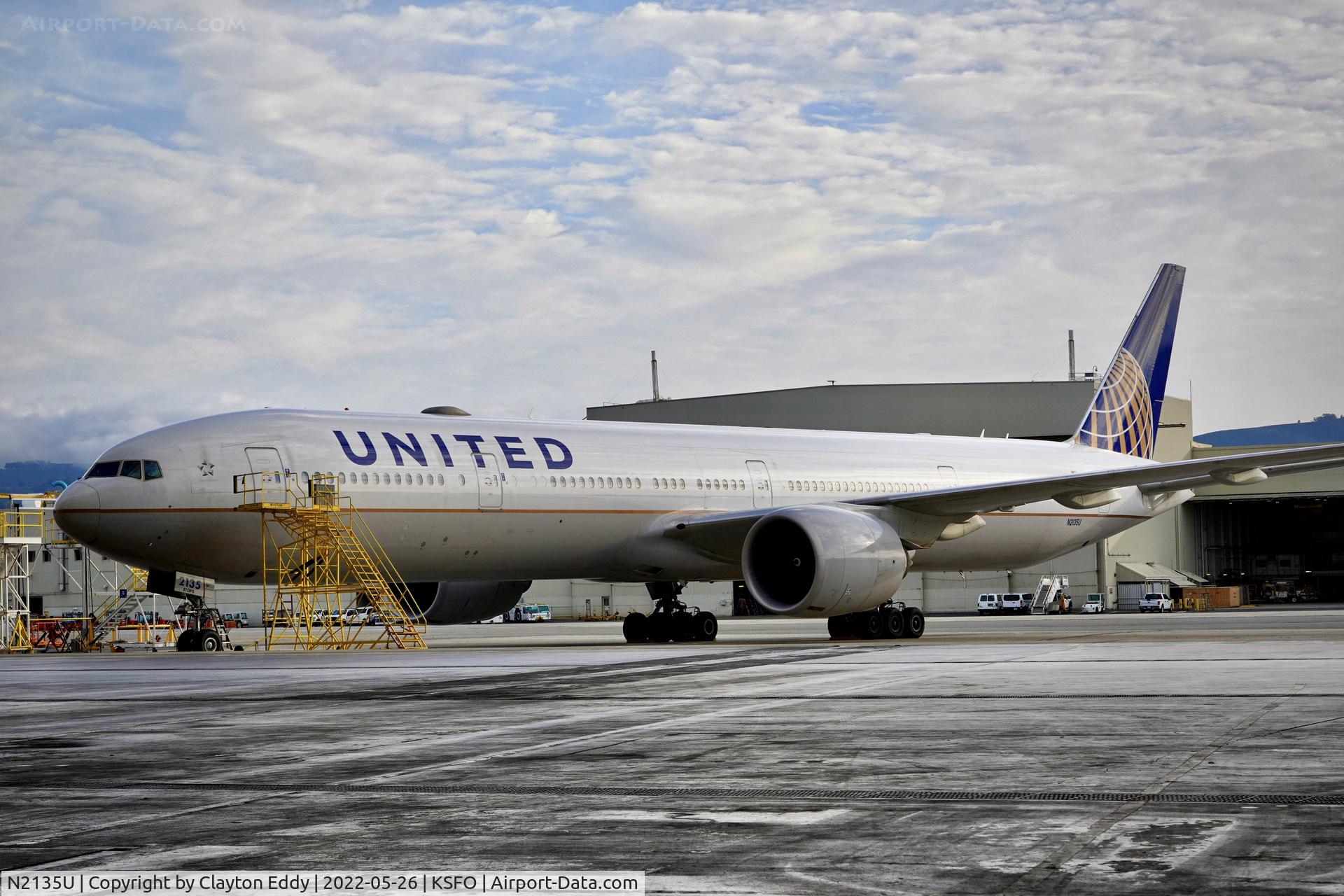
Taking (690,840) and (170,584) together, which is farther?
(170,584)

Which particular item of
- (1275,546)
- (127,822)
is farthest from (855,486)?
(1275,546)

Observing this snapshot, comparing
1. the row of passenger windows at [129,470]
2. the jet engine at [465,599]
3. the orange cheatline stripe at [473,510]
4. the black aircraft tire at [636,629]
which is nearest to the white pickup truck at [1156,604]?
the orange cheatline stripe at [473,510]

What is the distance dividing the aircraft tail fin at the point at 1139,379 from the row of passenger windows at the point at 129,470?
64.8ft

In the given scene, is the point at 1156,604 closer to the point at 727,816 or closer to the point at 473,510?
the point at 473,510

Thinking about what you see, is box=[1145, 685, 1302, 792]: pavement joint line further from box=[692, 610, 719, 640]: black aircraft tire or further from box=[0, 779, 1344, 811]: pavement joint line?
box=[692, 610, 719, 640]: black aircraft tire

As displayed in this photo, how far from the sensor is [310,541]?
20.1 metres

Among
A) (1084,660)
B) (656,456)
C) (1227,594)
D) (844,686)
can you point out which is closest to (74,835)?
(844,686)

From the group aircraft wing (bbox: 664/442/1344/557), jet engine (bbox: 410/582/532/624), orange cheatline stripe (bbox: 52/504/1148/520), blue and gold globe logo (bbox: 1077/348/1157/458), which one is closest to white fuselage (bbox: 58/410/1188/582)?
orange cheatline stripe (bbox: 52/504/1148/520)

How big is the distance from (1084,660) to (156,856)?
40.9 feet

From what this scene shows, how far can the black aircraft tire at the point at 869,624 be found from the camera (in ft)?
80.5

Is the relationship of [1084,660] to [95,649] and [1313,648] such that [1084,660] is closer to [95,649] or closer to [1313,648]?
[1313,648]

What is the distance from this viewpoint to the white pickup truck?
5738 cm

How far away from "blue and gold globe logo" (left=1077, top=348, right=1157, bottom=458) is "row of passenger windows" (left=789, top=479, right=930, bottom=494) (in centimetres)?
601

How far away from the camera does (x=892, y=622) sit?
24.7 metres
